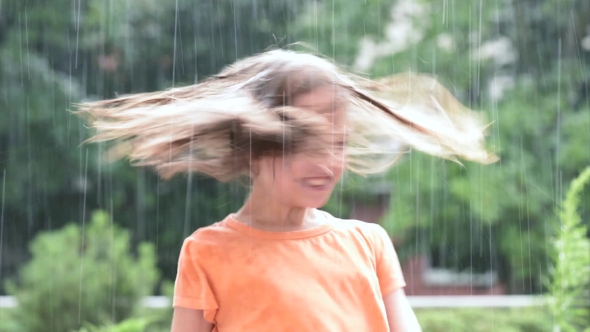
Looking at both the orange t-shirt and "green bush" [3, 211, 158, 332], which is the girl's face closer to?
the orange t-shirt

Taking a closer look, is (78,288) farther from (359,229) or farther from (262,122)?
(262,122)

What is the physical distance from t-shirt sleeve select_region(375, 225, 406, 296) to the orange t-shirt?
0.06 ft

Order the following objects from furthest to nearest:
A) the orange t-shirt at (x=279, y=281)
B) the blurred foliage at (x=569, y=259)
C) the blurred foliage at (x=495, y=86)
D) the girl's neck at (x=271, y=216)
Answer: the blurred foliage at (x=495, y=86)
the blurred foliage at (x=569, y=259)
the girl's neck at (x=271, y=216)
the orange t-shirt at (x=279, y=281)

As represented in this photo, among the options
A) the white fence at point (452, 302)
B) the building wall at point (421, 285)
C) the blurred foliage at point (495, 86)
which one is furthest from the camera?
the building wall at point (421, 285)

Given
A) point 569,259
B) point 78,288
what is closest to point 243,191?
point 78,288

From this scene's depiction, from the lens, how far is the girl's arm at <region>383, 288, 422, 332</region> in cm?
180

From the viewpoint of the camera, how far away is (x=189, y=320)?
5.50ft

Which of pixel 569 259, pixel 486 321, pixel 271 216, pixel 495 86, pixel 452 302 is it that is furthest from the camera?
pixel 495 86

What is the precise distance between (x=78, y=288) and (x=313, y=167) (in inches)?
168

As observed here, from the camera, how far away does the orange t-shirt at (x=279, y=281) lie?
5.45 ft

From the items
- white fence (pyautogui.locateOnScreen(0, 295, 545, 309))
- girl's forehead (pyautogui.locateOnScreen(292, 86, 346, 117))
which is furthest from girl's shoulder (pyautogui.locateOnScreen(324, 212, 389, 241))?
white fence (pyautogui.locateOnScreen(0, 295, 545, 309))

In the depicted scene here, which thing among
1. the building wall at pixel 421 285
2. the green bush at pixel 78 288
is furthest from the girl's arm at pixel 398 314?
the building wall at pixel 421 285

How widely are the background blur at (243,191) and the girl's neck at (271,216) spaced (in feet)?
12.4

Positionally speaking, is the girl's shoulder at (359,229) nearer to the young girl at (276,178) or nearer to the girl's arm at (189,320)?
the young girl at (276,178)
